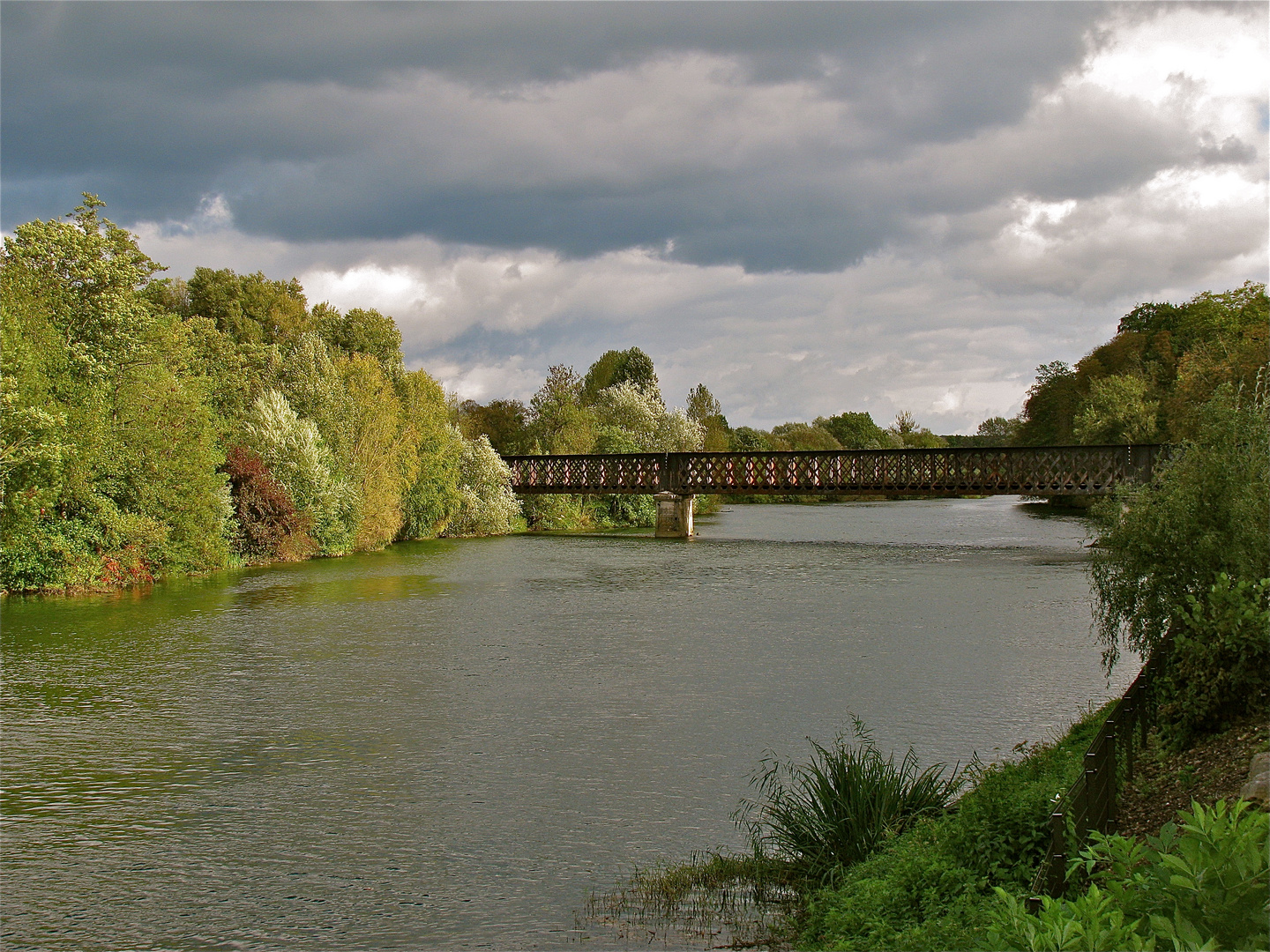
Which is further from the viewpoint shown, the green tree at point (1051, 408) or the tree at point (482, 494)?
the green tree at point (1051, 408)

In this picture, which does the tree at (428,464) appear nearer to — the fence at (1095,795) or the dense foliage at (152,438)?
the dense foliage at (152,438)

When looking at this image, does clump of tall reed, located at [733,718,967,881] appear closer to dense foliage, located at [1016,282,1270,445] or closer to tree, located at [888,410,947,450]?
dense foliage, located at [1016,282,1270,445]

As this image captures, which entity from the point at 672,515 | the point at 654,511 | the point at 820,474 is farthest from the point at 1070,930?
the point at 654,511

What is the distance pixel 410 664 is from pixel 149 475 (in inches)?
742

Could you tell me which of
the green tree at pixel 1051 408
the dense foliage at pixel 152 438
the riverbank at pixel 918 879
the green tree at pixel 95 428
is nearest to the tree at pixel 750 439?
the green tree at pixel 1051 408

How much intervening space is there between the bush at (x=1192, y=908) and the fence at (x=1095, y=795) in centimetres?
54

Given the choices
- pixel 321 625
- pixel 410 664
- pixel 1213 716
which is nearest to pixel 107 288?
pixel 321 625

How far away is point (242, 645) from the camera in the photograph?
2227cm

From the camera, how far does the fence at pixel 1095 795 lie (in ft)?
20.1

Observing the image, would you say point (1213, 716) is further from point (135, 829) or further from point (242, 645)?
point (242, 645)

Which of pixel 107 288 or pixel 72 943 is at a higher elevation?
pixel 107 288

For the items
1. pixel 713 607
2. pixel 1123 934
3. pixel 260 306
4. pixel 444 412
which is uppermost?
pixel 260 306

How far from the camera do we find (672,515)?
209ft

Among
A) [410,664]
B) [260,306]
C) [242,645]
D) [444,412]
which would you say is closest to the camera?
[410,664]
